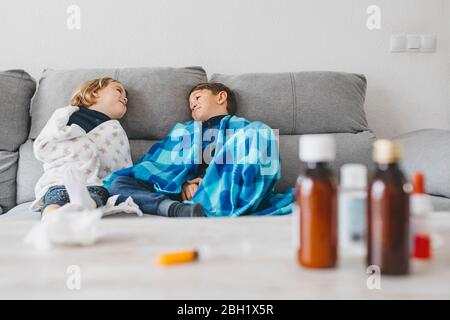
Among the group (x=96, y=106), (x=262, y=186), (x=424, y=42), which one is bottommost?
(x=262, y=186)

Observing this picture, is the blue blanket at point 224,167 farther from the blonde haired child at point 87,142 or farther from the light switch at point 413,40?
the light switch at point 413,40

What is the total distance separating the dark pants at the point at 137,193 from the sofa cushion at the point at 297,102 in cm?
55

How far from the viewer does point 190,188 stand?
1.82 metres

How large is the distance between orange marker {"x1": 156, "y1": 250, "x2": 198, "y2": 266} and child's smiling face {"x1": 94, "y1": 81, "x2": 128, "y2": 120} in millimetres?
1355

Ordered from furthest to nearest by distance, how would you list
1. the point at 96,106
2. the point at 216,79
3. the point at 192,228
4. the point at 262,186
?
1. the point at 216,79
2. the point at 96,106
3. the point at 262,186
4. the point at 192,228

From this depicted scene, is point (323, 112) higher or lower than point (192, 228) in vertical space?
higher

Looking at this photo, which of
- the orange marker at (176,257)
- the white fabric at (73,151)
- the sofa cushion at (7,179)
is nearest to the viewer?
the orange marker at (176,257)

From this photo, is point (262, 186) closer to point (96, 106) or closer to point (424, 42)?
point (96, 106)

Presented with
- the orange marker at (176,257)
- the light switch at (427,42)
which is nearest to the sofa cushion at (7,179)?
the orange marker at (176,257)

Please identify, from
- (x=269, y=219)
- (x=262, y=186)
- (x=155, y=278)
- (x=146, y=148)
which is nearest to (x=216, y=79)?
(x=146, y=148)

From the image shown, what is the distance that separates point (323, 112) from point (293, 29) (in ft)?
1.94

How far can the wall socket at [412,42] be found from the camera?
8.02 feet
